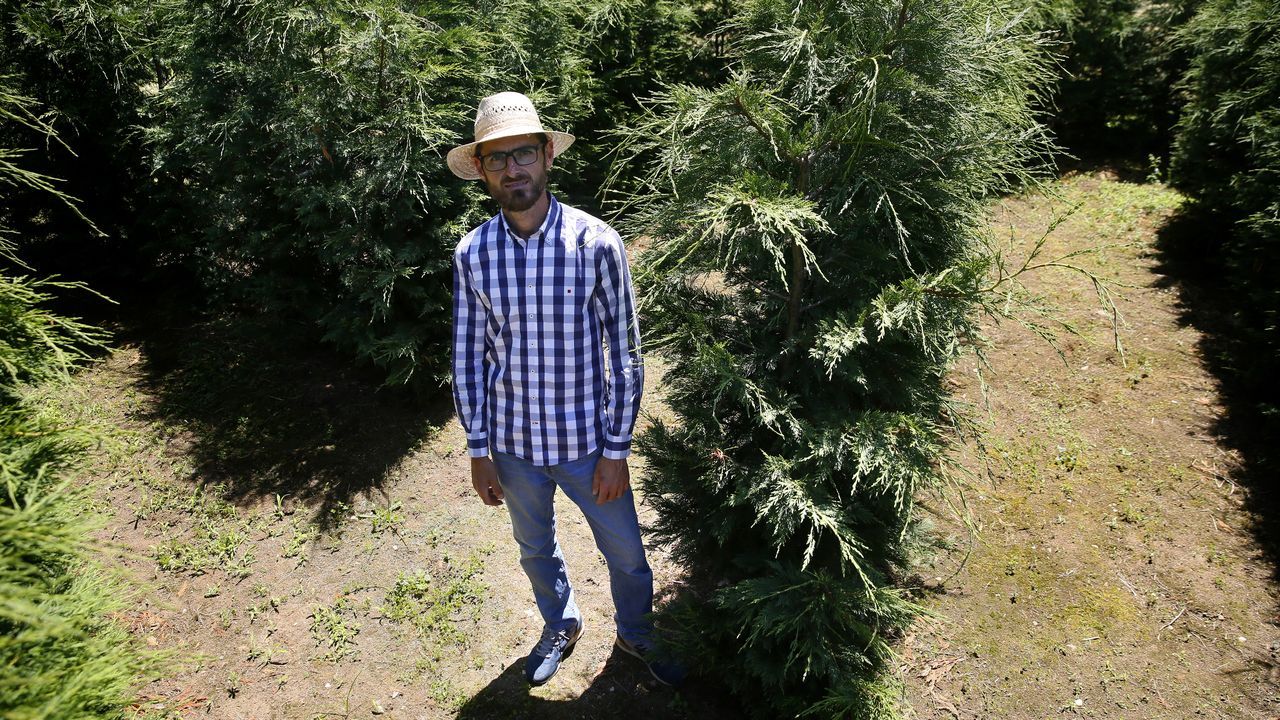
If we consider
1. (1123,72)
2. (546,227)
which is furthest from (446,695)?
(1123,72)

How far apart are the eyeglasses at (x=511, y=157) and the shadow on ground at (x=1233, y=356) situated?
469cm

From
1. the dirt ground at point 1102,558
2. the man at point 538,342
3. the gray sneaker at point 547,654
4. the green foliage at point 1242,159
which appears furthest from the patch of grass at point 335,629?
the green foliage at point 1242,159

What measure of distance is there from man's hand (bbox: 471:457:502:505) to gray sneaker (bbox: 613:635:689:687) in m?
1.09

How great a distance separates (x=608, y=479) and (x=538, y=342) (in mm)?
633

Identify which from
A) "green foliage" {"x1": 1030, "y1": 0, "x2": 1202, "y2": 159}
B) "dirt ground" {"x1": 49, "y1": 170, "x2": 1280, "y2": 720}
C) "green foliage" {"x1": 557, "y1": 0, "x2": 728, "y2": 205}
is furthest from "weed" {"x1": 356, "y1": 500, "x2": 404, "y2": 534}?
"green foliage" {"x1": 1030, "y1": 0, "x2": 1202, "y2": 159}

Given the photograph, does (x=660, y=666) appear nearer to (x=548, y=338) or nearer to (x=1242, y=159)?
(x=548, y=338)

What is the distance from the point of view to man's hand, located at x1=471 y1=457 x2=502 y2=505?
9.85ft

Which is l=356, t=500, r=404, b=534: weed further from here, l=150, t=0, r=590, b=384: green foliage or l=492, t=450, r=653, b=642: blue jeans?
l=492, t=450, r=653, b=642: blue jeans

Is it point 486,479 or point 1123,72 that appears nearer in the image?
point 486,479

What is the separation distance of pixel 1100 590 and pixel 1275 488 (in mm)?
1701

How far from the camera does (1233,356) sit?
17.5ft

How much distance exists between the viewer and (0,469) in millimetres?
1912

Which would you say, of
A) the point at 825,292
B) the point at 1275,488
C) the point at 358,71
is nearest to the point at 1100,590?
the point at 1275,488

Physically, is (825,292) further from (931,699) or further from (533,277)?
(931,699)
